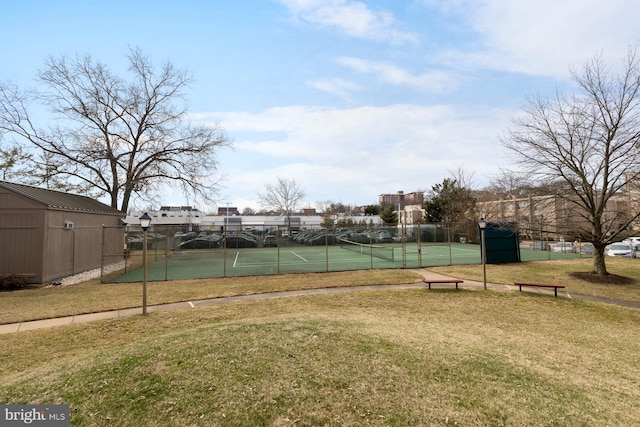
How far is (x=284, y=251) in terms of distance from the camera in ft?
101

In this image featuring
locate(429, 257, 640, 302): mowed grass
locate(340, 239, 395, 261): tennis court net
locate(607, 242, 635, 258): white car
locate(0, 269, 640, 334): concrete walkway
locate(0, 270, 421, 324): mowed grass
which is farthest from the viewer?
locate(607, 242, 635, 258): white car

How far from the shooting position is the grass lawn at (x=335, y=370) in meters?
3.68

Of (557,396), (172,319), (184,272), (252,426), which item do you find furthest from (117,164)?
(557,396)

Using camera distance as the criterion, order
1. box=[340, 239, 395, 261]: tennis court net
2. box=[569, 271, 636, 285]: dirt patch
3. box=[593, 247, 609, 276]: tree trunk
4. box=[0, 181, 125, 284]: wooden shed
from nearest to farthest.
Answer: box=[0, 181, 125, 284]: wooden shed, box=[569, 271, 636, 285]: dirt patch, box=[593, 247, 609, 276]: tree trunk, box=[340, 239, 395, 261]: tennis court net

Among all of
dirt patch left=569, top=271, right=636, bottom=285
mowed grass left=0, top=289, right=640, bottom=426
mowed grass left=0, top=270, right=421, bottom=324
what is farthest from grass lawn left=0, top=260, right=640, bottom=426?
dirt patch left=569, top=271, right=636, bottom=285

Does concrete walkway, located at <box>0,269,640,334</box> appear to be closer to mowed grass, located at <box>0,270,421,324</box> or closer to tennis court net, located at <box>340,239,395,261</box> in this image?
mowed grass, located at <box>0,270,421,324</box>

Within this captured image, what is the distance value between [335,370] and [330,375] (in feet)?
0.53

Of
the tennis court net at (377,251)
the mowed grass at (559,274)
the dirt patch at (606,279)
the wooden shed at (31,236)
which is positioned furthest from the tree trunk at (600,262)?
the wooden shed at (31,236)

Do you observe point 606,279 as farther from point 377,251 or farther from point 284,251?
point 284,251

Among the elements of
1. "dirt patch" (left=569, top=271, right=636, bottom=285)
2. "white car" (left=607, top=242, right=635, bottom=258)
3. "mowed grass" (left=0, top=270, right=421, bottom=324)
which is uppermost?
"white car" (left=607, top=242, right=635, bottom=258)

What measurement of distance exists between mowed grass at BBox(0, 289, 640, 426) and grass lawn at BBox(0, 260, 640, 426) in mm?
22

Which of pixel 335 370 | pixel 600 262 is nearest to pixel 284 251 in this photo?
pixel 600 262

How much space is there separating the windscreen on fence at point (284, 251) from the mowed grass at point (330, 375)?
11202 millimetres

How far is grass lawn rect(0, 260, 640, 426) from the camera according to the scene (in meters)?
3.68
